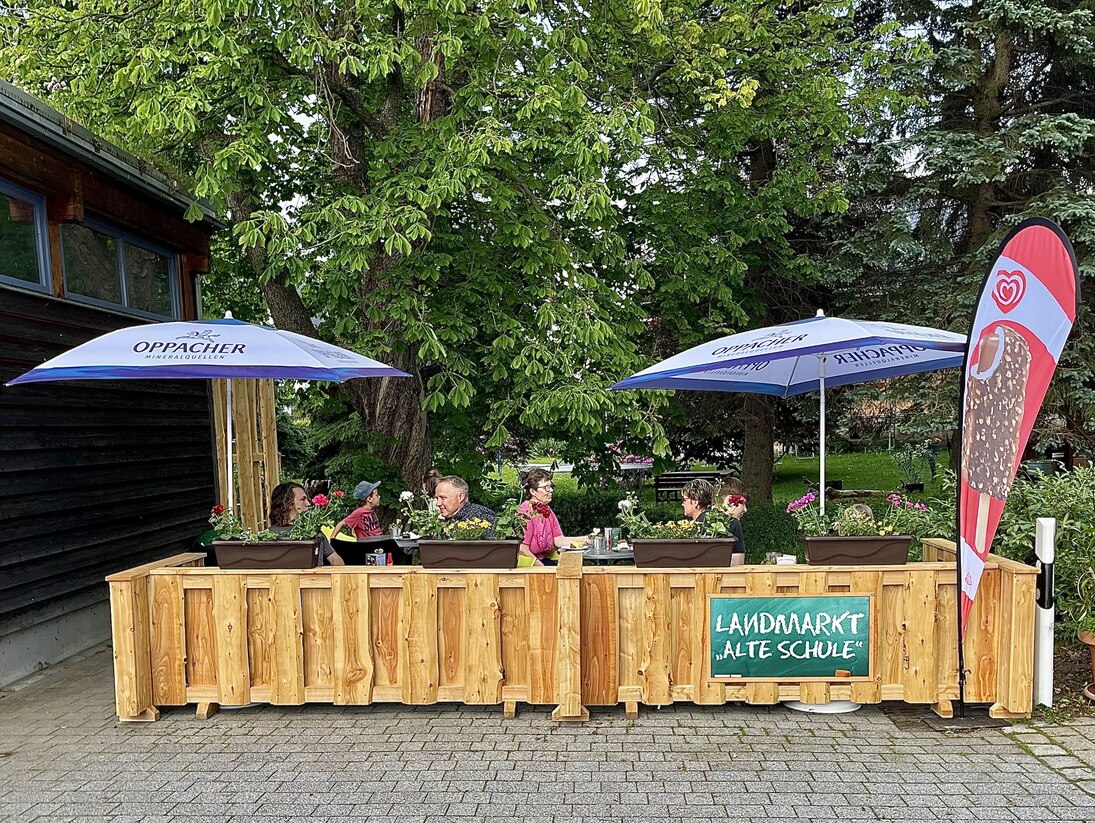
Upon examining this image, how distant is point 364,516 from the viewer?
6.93m

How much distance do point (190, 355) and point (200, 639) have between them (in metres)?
1.68

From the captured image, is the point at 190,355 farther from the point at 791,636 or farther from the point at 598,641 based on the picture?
the point at 791,636

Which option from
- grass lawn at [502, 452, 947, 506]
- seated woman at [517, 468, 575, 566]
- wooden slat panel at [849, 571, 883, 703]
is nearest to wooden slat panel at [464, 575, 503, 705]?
seated woman at [517, 468, 575, 566]

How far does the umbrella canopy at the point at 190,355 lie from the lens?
190 inches

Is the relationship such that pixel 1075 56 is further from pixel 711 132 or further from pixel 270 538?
pixel 270 538

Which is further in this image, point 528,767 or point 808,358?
point 808,358

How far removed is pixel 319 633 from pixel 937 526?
4.13 meters

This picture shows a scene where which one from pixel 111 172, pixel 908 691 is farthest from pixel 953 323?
pixel 111 172

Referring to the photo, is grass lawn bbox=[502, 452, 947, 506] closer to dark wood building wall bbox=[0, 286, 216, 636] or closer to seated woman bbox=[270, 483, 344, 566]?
dark wood building wall bbox=[0, 286, 216, 636]

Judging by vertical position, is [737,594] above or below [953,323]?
below

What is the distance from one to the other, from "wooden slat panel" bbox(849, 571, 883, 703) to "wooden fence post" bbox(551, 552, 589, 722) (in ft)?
5.14

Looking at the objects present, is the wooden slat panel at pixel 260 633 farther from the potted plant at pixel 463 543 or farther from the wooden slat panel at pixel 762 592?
the wooden slat panel at pixel 762 592

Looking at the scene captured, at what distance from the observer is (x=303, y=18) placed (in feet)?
21.8

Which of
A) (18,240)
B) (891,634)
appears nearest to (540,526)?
(891,634)
